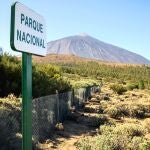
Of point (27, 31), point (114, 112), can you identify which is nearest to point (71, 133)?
point (114, 112)

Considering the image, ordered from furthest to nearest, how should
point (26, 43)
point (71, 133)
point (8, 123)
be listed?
point (71, 133) < point (8, 123) < point (26, 43)

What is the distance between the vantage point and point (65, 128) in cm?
1759

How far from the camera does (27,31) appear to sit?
183 inches

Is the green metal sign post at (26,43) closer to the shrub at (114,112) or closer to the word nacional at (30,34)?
the word nacional at (30,34)

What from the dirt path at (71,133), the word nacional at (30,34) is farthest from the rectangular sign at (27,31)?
the dirt path at (71,133)

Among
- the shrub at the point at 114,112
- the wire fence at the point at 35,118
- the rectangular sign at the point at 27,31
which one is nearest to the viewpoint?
the rectangular sign at the point at 27,31

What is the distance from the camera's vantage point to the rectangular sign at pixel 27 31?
4291mm

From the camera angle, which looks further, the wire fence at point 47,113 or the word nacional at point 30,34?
the wire fence at point 47,113

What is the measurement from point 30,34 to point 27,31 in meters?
0.10

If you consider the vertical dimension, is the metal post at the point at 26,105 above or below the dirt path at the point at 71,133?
above

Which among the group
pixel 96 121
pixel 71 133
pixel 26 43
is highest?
pixel 26 43

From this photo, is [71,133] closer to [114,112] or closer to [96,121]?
[96,121]

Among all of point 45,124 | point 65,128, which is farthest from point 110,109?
point 45,124

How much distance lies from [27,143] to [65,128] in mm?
13037
